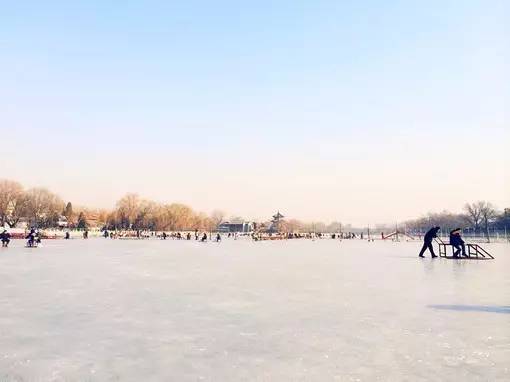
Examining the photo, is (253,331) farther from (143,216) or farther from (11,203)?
(143,216)

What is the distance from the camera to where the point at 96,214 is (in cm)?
14775

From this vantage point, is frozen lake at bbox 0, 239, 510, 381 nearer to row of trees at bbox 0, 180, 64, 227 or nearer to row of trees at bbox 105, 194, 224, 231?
row of trees at bbox 0, 180, 64, 227

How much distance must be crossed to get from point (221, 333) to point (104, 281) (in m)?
6.84

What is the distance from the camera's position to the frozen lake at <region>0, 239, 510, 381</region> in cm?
419

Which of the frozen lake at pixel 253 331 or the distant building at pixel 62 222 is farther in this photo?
the distant building at pixel 62 222

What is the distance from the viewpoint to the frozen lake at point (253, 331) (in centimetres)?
419

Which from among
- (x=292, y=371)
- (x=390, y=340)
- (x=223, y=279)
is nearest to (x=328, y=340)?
(x=390, y=340)

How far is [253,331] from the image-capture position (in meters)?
5.84

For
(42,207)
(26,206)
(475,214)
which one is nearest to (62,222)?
(42,207)

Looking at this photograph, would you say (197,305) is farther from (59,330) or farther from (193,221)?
(193,221)

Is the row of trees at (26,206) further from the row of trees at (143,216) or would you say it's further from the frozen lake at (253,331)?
the frozen lake at (253,331)

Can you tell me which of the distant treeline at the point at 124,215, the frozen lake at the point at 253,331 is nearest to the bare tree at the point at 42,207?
the distant treeline at the point at 124,215

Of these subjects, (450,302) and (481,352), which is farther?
(450,302)

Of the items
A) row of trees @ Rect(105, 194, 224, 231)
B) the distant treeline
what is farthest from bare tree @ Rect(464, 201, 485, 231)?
row of trees @ Rect(105, 194, 224, 231)
